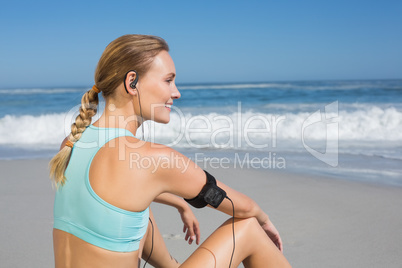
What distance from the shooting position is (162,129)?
1053 cm

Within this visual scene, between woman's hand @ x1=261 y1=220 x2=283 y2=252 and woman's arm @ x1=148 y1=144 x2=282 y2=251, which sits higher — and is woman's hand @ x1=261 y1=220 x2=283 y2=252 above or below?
below

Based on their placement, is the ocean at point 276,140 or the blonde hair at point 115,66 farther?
the ocean at point 276,140

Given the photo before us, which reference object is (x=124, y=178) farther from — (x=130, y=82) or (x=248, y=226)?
(x=248, y=226)

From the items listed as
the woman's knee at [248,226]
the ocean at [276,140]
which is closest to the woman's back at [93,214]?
the woman's knee at [248,226]

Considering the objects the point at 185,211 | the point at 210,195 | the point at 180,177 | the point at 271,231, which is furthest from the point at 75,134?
the point at 271,231

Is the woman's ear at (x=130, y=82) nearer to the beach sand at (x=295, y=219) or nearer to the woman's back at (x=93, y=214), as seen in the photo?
the woman's back at (x=93, y=214)

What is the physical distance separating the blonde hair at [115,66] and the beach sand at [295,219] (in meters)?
1.70

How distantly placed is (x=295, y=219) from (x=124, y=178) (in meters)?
2.66

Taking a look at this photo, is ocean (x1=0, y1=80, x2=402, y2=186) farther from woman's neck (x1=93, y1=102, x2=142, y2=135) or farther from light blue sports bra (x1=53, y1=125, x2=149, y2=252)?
light blue sports bra (x1=53, y1=125, x2=149, y2=252)

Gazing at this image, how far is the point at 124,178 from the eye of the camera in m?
1.51

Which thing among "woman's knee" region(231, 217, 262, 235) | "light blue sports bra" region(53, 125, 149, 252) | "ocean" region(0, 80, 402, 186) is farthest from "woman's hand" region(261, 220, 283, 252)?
"ocean" region(0, 80, 402, 186)

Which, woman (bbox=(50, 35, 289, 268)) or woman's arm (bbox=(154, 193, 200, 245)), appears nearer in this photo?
woman (bbox=(50, 35, 289, 268))

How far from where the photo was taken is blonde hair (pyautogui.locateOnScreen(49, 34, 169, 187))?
5.41 ft

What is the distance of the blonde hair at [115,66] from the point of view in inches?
64.9
